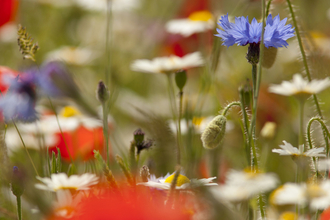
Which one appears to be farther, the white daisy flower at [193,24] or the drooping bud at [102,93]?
the white daisy flower at [193,24]

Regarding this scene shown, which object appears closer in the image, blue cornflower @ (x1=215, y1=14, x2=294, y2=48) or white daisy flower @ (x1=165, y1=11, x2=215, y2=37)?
blue cornflower @ (x1=215, y1=14, x2=294, y2=48)

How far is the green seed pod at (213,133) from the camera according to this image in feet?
1.28

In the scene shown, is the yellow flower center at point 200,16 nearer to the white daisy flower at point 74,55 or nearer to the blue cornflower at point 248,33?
the white daisy flower at point 74,55

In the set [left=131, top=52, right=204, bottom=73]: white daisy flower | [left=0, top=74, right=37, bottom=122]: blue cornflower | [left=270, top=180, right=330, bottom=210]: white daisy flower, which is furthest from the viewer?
[left=131, top=52, right=204, bottom=73]: white daisy flower

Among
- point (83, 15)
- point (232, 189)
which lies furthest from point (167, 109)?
point (83, 15)

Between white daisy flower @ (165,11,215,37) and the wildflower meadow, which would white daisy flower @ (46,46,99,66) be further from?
white daisy flower @ (165,11,215,37)

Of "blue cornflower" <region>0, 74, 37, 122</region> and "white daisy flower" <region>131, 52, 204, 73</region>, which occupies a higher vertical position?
"white daisy flower" <region>131, 52, 204, 73</region>

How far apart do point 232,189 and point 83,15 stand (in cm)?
147

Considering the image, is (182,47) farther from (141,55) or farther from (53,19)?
(53,19)

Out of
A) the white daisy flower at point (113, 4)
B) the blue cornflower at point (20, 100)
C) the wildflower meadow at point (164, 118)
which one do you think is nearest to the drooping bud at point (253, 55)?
the wildflower meadow at point (164, 118)

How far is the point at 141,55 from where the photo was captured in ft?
4.55

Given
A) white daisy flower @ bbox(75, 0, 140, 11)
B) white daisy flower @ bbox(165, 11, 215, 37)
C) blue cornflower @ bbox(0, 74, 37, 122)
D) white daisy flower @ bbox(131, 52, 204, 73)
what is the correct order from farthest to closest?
white daisy flower @ bbox(75, 0, 140, 11) → white daisy flower @ bbox(165, 11, 215, 37) → white daisy flower @ bbox(131, 52, 204, 73) → blue cornflower @ bbox(0, 74, 37, 122)

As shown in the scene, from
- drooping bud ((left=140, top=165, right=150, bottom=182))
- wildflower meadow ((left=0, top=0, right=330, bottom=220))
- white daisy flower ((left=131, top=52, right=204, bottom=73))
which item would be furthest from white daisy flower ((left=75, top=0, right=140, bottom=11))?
drooping bud ((left=140, top=165, right=150, bottom=182))

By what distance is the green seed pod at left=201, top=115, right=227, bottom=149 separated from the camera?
389mm
